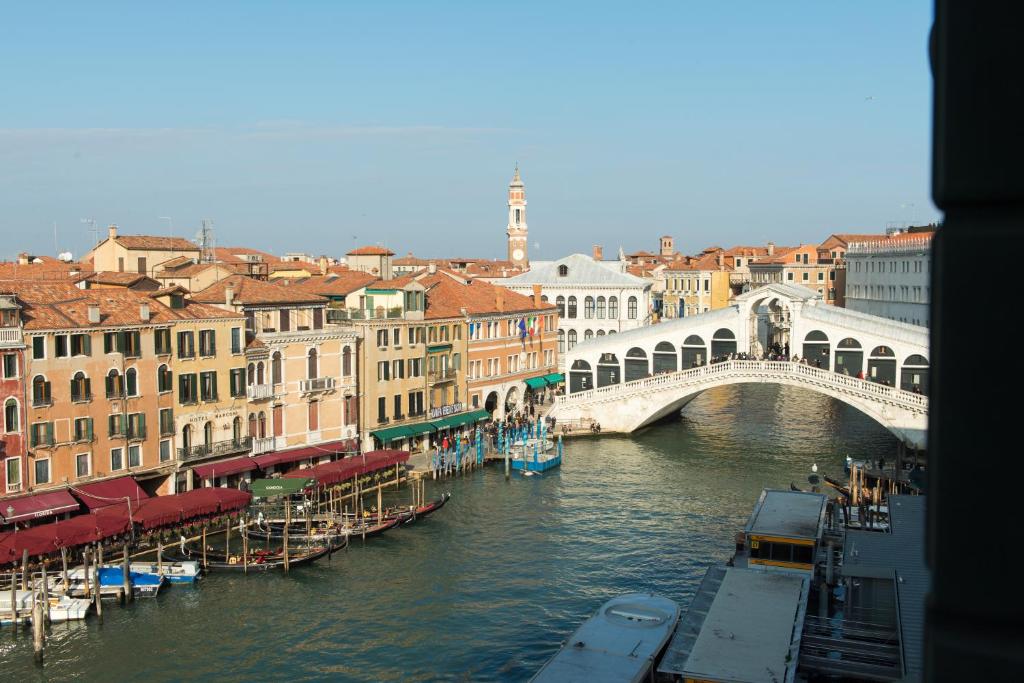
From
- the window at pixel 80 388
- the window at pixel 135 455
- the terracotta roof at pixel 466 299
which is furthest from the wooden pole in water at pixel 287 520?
the terracotta roof at pixel 466 299

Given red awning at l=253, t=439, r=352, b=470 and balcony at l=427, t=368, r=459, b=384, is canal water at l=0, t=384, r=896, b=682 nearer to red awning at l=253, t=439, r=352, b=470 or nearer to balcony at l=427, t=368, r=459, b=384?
red awning at l=253, t=439, r=352, b=470

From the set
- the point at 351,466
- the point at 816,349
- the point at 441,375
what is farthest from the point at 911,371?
the point at 351,466

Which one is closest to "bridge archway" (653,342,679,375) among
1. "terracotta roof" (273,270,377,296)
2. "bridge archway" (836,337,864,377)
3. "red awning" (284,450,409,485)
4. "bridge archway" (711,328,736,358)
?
"bridge archway" (711,328,736,358)

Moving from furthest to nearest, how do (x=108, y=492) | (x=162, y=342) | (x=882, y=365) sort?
1. (x=882, y=365)
2. (x=162, y=342)
3. (x=108, y=492)

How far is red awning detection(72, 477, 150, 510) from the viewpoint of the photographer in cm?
2186

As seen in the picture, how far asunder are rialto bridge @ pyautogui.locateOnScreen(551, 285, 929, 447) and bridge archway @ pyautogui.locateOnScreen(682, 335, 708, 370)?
0.03m

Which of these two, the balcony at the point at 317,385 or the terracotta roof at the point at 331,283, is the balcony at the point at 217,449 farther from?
the terracotta roof at the point at 331,283

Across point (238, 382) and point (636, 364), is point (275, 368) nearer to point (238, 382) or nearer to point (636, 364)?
point (238, 382)

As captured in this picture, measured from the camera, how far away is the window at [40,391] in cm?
2169

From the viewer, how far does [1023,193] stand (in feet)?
3.10

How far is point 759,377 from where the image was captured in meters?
33.9

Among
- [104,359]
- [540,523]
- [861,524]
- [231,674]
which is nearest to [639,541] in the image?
[540,523]

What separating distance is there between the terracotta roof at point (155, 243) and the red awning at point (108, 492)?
14.6m

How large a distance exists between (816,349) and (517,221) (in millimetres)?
33752
